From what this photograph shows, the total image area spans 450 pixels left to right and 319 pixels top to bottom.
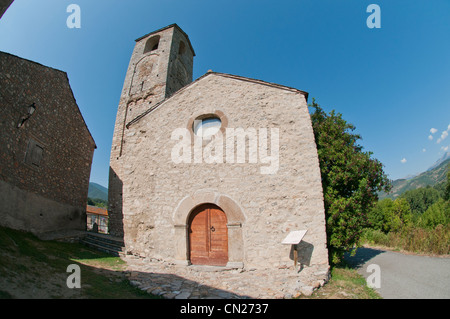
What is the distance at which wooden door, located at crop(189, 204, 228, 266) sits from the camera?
6016 millimetres

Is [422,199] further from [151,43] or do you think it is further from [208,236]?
[151,43]

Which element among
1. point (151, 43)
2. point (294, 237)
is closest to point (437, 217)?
point (294, 237)

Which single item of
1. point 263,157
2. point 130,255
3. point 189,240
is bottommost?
point 130,255

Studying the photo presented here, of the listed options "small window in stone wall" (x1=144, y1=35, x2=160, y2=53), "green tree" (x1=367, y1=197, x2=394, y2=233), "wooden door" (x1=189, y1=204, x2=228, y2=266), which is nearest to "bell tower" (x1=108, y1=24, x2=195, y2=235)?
"small window in stone wall" (x1=144, y1=35, x2=160, y2=53)

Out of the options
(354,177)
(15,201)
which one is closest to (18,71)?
(15,201)

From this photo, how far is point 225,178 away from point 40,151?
783cm

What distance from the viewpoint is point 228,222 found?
5914 mm

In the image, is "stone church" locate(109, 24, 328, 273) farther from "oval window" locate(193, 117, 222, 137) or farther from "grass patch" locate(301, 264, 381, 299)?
"grass patch" locate(301, 264, 381, 299)

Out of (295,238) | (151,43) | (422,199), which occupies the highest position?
(151,43)
